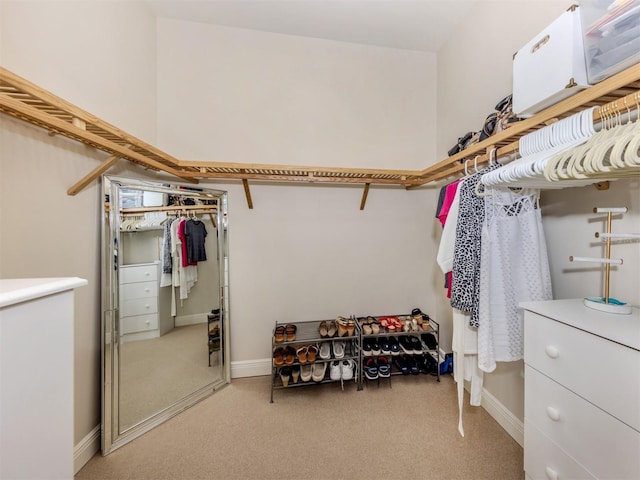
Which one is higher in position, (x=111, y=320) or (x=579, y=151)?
(x=579, y=151)

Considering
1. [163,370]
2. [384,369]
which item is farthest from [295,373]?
[163,370]

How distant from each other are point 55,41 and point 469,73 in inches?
104

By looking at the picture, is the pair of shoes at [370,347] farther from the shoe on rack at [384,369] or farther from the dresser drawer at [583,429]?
the dresser drawer at [583,429]

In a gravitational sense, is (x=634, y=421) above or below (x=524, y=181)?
below

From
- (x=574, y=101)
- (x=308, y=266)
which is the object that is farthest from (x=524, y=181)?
(x=308, y=266)

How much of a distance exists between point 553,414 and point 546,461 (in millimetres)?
230

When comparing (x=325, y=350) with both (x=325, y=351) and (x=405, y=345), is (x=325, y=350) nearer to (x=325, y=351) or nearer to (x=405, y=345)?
(x=325, y=351)

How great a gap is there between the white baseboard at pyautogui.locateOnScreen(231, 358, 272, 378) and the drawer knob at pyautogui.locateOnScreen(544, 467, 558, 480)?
6.00 ft

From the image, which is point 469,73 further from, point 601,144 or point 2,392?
point 2,392

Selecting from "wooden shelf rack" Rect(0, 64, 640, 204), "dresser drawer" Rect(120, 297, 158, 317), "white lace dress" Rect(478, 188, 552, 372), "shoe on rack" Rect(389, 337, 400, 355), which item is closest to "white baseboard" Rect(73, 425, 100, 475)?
"dresser drawer" Rect(120, 297, 158, 317)

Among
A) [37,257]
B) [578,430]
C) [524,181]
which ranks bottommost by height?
[578,430]

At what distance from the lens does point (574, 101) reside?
0.87m

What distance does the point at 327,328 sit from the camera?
6.55ft

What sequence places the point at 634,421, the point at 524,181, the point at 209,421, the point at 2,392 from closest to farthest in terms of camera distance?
the point at 2,392
the point at 634,421
the point at 524,181
the point at 209,421
